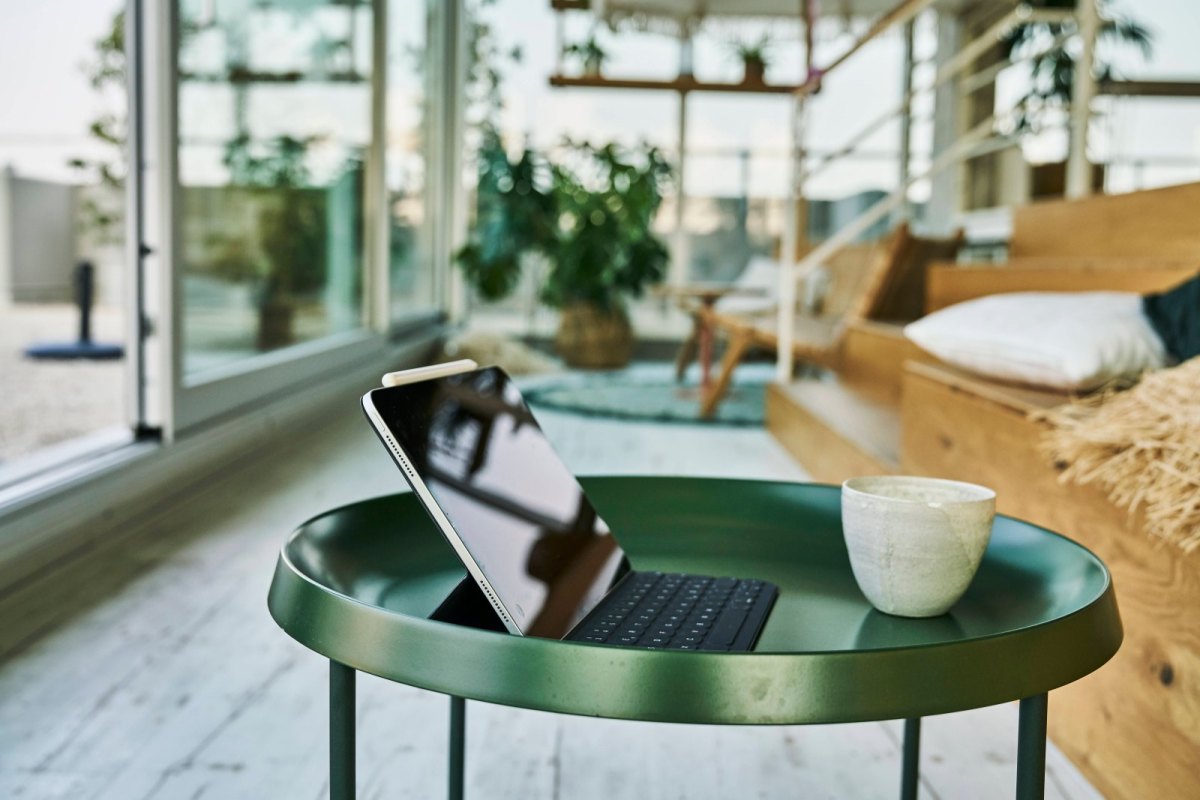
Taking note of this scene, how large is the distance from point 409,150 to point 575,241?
1.07m

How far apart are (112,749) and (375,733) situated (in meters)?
0.30

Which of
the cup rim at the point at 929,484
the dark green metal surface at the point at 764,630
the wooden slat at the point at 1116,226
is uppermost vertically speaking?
the wooden slat at the point at 1116,226

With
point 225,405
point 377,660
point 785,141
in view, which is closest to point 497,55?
point 785,141

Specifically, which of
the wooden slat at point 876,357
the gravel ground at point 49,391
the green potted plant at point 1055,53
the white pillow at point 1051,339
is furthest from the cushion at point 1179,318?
the green potted plant at point 1055,53

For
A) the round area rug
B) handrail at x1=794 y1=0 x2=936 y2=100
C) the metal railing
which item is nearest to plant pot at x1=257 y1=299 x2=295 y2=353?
the round area rug

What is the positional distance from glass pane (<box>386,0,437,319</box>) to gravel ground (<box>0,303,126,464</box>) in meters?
1.30

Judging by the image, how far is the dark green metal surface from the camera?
0.57m

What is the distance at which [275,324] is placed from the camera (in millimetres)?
3580

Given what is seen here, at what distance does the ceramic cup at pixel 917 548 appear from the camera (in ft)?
2.48

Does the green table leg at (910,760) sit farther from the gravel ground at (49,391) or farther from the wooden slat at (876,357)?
the gravel ground at (49,391)

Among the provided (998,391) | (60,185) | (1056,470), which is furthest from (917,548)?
(60,185)

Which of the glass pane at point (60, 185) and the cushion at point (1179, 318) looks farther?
the glass pane at point (60, 185)

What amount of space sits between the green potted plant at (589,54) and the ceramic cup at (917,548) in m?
6.54

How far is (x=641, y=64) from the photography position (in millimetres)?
7465
